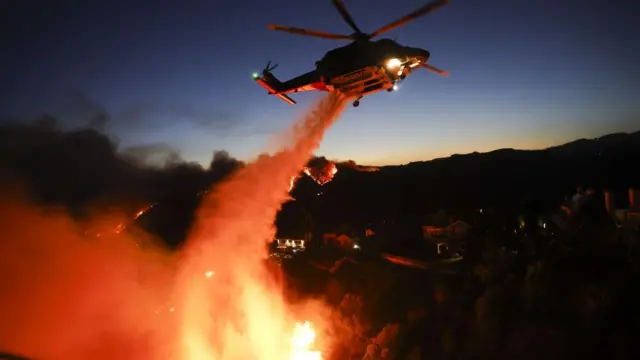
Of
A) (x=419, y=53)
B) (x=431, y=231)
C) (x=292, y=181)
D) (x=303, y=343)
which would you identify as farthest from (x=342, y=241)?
(x=419, y=53)

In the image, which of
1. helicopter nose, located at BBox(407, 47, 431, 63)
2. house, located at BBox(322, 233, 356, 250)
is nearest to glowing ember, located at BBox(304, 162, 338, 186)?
helicopter nose, located at BBox(407, 47, 431, 63)

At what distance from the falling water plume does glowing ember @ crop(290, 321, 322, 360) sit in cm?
9

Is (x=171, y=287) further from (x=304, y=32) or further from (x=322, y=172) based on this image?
(x=304, y=32)

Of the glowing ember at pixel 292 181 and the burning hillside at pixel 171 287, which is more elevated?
the glowing ember at pixel 292 181

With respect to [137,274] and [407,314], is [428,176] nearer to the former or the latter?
[407,314]

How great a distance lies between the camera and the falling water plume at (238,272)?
57.8 ft

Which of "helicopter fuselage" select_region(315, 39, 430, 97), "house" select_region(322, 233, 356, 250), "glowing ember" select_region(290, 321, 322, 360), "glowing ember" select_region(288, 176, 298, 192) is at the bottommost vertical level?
"glowing ember" select_region(290, 321, 322, 360)

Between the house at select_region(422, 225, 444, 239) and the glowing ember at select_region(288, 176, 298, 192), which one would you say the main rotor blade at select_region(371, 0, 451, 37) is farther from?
the house at select_region(422, 225, 444, 239)

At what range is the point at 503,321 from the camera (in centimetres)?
1416

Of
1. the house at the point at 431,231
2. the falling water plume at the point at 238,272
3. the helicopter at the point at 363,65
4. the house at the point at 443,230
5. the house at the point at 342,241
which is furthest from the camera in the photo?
the house at the point at 431,231

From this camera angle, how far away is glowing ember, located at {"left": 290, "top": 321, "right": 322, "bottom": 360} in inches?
696

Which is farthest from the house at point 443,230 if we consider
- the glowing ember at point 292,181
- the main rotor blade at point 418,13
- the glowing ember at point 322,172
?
the main rotor blade at point 418,13

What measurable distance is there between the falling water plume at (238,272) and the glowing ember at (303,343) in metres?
0.09

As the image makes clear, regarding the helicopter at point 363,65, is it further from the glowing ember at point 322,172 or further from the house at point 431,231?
the house at point 431,231
